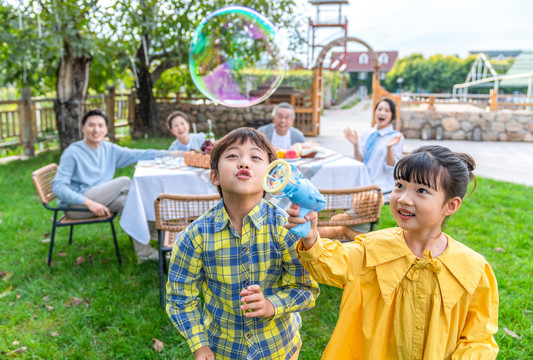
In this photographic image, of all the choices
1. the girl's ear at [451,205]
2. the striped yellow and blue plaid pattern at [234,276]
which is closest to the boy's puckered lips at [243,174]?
the striped yellow and blue plaid pattern at [234,276]

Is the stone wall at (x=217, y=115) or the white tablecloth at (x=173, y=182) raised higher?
the stone wall at (x=217, y=115)

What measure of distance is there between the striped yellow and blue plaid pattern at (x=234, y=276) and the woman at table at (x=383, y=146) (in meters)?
3.04

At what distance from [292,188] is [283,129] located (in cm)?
409

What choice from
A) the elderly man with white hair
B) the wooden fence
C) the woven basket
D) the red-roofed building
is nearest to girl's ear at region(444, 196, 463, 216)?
the woven basket

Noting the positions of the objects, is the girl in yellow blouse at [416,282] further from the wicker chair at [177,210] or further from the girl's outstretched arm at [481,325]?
the wicker chair at [177,210]

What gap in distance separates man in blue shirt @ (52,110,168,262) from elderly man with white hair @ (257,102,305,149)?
1881 millimetres

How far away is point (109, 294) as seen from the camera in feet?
11.5

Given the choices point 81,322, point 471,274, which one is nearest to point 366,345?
point 471,274

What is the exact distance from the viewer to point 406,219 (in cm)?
148

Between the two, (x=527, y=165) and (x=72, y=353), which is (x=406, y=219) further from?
(x=527, y=165)

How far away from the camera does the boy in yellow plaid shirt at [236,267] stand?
1529mm

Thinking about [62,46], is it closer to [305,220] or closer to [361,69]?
[305,220]

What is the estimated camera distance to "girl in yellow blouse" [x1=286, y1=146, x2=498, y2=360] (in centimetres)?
146

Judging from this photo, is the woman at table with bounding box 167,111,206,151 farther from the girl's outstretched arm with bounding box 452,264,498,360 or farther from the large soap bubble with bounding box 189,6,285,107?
the girl's outstretched arm with bounding box 452,264,498,360
